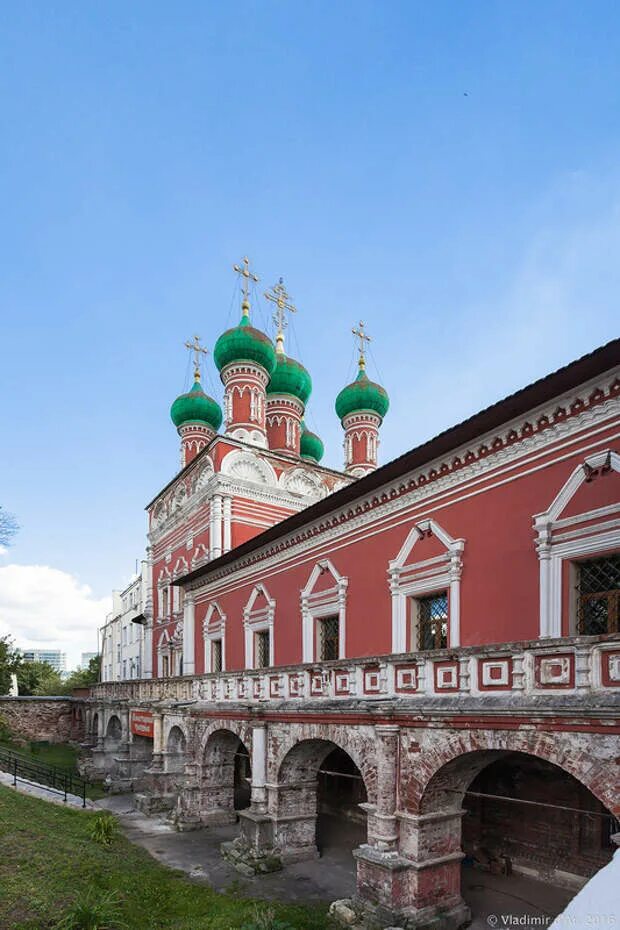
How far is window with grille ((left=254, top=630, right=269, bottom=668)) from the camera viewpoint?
634 inches

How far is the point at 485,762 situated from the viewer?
778 centimetres

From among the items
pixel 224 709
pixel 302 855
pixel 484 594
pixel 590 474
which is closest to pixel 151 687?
pixel 224 709

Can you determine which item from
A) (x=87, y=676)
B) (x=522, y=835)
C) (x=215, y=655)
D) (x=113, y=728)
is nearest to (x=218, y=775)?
(x=215, y=655)

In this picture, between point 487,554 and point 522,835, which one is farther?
point 522,835

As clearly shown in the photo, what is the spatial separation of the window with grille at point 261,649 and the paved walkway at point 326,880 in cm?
378

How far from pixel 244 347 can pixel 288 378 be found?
3923 millimetres

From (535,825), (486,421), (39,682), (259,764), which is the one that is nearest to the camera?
(486,421)

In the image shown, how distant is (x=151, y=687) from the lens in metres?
18.3

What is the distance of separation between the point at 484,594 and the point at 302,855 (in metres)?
6.09

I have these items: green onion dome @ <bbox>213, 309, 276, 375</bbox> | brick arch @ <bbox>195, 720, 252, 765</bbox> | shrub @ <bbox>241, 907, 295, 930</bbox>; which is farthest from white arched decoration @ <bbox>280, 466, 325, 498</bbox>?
shrub @ <bbox>241, 907, 295, 930</bbox>

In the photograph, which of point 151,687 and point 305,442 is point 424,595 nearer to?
point 151,687

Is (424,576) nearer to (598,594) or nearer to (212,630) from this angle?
(598,594)

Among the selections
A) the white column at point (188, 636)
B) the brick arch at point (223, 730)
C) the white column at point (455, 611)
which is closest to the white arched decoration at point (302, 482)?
the white column at point (188, 636)

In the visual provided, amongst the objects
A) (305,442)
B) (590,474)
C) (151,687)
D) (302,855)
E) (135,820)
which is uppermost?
(305,442)
